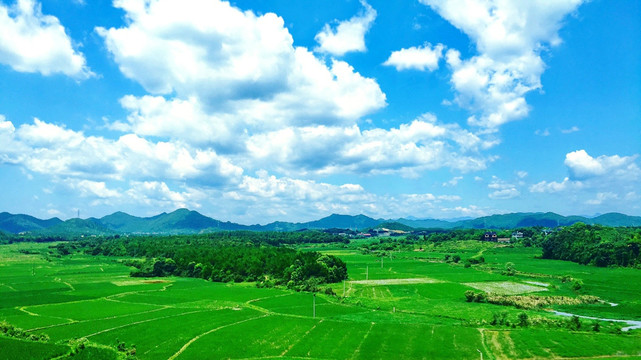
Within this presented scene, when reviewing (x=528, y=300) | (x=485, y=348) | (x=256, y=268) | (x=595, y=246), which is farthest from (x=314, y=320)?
(x=595, y=246)

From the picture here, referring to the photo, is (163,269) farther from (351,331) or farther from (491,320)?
(491,320)

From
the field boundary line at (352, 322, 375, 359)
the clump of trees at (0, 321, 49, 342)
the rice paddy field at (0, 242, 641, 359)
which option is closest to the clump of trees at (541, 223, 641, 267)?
the rice paddy field at (0, 242, 641, 359)

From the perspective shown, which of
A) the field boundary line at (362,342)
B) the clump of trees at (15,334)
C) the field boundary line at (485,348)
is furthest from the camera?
the field boundary line at (362,342)

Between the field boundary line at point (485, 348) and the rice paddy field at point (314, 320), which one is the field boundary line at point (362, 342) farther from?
the field boundary line at point (485, 348)

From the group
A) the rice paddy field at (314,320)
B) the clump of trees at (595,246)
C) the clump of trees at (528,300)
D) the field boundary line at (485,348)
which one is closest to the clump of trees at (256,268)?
the rice paddy field at (314,320)

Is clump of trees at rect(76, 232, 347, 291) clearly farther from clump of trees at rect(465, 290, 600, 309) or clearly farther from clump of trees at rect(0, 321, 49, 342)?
clump of trees at rect(0, 321, 49, 342)

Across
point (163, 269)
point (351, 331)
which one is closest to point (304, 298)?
point (351, 331)
